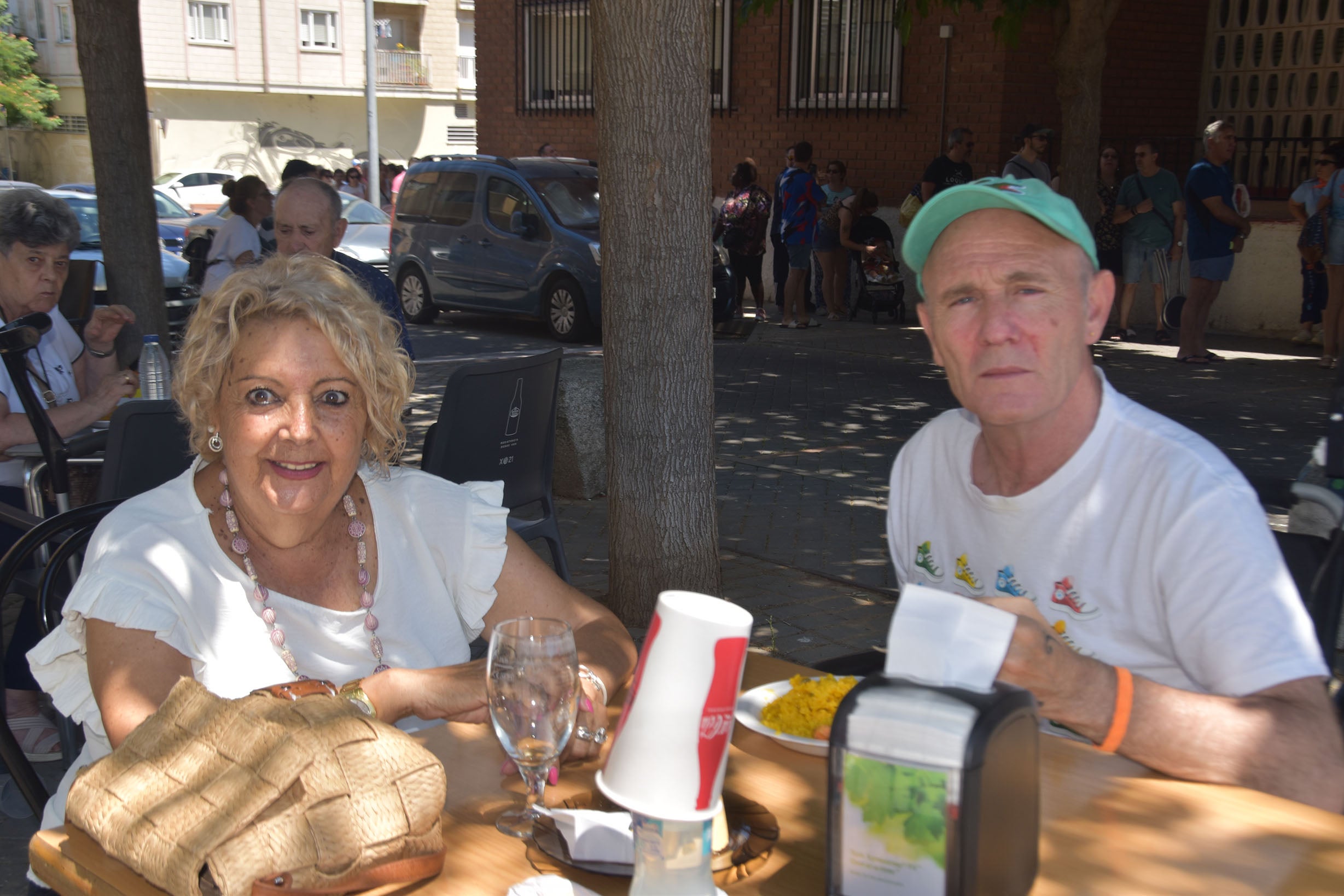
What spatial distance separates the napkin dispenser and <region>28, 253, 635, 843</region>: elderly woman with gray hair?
0.68m

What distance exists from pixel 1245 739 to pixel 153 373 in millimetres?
4193

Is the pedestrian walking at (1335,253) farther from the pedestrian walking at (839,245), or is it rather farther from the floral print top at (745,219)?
the floral print top at (745,219)

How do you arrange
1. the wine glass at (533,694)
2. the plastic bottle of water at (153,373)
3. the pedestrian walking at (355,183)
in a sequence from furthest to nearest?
the pedestrian walking at (355,183), the plastic bottle of water at (153,373), the wine glass at (533,694)

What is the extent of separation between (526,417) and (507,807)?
319 cm

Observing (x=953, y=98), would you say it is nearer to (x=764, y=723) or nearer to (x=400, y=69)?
(x=764, y=723)

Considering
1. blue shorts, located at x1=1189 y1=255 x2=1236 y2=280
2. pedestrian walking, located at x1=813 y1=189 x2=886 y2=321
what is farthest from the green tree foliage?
blue shorts, located at x1=1189 y1=255 x2=1236 y2=280

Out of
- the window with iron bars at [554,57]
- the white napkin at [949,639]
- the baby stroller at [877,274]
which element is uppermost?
the window with iron bars at [554,57]

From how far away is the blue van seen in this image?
14.2 metres

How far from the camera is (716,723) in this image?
1.31m

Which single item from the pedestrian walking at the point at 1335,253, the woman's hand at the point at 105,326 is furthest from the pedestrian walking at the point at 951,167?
the woman's hand at the point at 105,326

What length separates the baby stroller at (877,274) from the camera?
15375mm

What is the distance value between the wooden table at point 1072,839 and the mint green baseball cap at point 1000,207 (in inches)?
34.4

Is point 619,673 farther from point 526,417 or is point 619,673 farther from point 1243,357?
point 1243,357

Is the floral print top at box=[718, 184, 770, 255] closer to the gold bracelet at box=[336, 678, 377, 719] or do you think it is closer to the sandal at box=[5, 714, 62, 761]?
the sandal at box=[5, 714, 62, 761]
